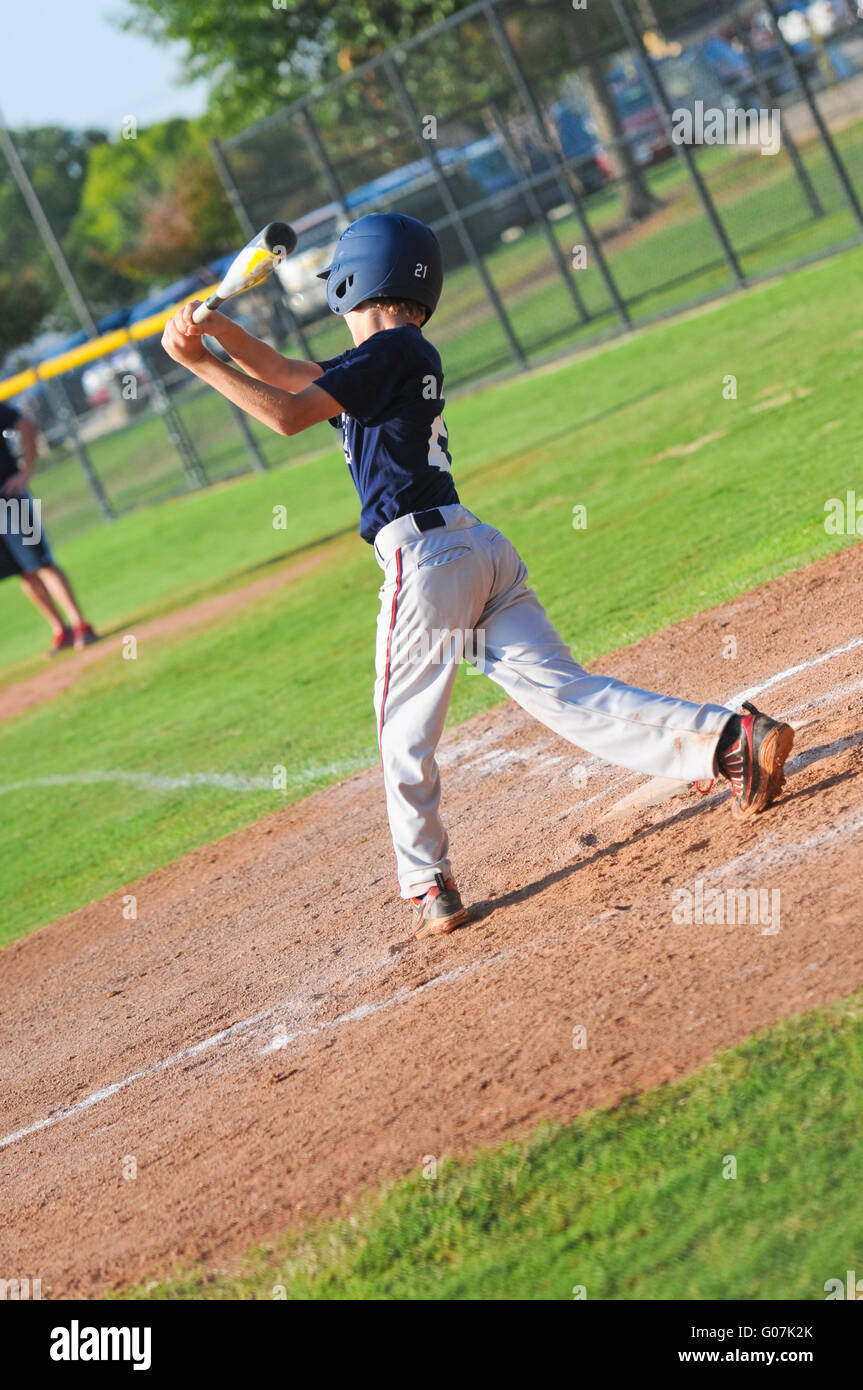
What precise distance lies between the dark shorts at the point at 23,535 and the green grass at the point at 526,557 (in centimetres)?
108

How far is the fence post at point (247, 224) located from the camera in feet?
63.7

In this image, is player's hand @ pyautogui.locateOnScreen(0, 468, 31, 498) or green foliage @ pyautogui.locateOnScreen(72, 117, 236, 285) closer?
player's hand @ pyautogui.locateOnScreen(0, 468, 31, 498)

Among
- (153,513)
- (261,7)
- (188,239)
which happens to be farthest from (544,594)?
(188,239)

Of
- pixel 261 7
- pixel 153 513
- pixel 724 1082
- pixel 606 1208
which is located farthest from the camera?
pixel 261 7

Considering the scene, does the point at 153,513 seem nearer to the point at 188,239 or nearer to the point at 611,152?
the point at 611,152

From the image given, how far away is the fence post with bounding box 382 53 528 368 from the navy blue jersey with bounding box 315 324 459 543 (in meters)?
14.5

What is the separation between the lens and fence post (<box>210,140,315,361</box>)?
63.7ft

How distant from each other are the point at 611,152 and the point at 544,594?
1125 centimetres

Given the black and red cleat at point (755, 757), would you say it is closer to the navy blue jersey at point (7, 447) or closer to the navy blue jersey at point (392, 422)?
the navy blue jersey at point (392, 422)

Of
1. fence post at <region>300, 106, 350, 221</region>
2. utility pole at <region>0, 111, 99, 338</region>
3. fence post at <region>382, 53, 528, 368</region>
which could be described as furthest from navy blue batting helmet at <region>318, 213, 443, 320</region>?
utility pole at <region>0, 111, 99, 338</region>

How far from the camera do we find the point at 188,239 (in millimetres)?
53219

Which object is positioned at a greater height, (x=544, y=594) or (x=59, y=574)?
(x=59, y=574)

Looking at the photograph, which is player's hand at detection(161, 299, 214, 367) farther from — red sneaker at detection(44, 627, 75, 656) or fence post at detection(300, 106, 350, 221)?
fence post at detection(300, 106, 350, 221)

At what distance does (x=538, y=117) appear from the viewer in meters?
17.9
